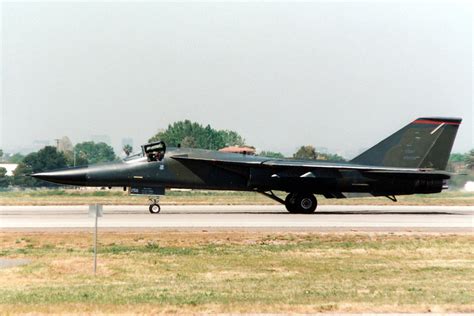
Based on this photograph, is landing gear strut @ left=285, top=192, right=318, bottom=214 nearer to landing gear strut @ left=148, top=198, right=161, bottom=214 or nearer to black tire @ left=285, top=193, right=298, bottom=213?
black tire @ left=285, top=193, right=298, bottom=213

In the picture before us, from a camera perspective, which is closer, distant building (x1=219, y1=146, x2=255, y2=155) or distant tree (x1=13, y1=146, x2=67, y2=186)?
distant building (x1=219, y1=146, x2=255, y2=155)

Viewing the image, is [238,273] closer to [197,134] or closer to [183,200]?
[183,200]

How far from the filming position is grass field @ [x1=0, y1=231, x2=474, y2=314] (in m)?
10.6

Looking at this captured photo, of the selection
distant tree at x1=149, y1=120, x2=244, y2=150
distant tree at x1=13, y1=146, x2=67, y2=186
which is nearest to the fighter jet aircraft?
distant tree at x1=13, y1=146, x2=67, y2=186

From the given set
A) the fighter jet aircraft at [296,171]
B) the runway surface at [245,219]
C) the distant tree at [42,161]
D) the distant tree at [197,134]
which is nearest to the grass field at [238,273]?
the runway surface at [245,219]

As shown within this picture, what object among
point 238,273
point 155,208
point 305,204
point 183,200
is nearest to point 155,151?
point 155,208

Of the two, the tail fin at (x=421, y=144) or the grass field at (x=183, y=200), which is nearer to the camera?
the tail fin at (x=421, y=144)

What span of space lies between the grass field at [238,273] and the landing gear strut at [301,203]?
8.89m

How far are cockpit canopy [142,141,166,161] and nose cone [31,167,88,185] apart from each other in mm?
2639

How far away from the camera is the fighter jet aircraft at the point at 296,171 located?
95.7 feet

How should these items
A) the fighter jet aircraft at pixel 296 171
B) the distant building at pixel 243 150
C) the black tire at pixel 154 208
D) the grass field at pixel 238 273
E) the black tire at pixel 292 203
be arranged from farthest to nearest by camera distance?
the distant building at pixel 243 150 < the black tire at pixel 292 203 < the black tire at pixel 154 208 < the fighter jet aircraft at pixel 296 171 < the grass field at pixel 238 273

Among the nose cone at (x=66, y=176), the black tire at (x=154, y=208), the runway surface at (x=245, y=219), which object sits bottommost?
the runway surface at (x=245, y=219)

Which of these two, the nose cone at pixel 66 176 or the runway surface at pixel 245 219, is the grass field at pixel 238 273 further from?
the nose cone at pixel 66 176

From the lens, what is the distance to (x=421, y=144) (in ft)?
101
